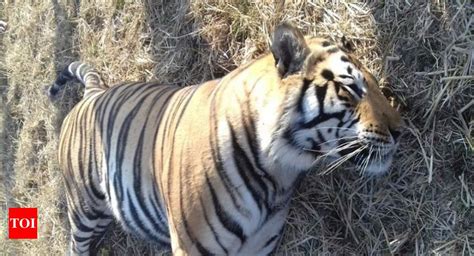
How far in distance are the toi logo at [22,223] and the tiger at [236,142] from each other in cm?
107

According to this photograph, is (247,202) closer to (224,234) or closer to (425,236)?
(224,234)

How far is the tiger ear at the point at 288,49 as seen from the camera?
5.64ft

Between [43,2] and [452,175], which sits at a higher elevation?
[43,2]

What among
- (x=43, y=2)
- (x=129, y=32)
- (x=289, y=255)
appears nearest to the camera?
(x=289, y=255)

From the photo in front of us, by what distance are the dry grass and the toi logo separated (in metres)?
0.20

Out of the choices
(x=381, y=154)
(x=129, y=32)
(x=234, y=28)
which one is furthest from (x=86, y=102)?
(x=381, y=154)

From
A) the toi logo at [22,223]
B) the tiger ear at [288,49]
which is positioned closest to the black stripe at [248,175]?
the tiger ear at [288,49]

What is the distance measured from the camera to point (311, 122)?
1754mm

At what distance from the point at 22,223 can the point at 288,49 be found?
2.39 metres

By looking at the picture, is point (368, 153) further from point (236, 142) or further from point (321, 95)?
point (236, 142)

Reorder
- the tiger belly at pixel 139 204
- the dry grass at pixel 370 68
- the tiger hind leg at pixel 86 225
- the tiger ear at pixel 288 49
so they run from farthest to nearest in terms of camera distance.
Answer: the tiger hind leg at pixel 86 225, the tiger belly at pixel 139 204, the dry grass at pixel 370 68, the tiger ear at pixel 288 49

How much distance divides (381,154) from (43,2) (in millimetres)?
2482

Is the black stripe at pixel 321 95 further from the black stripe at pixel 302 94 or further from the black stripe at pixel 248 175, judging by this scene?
the black stripe at pixel 248 175

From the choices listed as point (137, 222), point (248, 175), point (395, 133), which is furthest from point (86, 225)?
point (395, 133)
